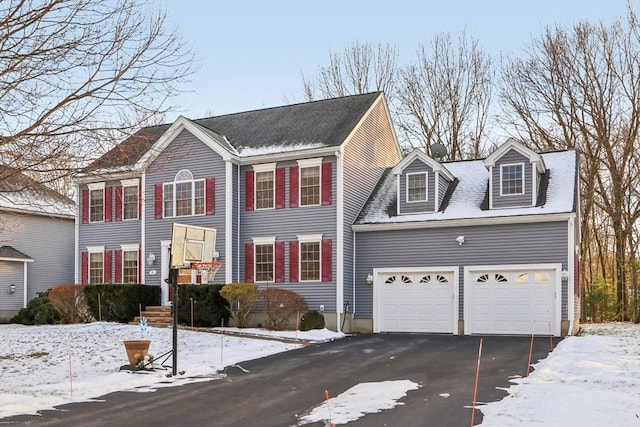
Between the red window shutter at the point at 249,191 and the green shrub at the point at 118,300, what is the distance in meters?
4.55

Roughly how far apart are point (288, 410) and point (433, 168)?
13871mm

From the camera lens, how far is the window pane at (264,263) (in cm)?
2366

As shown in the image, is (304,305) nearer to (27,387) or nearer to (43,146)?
(27,387)

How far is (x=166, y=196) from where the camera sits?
25.0m

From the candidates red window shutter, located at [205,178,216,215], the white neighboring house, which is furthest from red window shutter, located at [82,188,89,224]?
red window shutter, located at [205,178,216,215]

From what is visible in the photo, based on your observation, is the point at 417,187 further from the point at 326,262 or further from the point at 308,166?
the point at 326,262

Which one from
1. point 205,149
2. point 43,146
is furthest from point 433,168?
point 43,146

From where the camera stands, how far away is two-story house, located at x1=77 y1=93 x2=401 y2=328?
895 inches

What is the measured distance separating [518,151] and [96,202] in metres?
15.9

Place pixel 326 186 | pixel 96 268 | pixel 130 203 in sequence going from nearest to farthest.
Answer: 1. pixel 326 186
2. pixel 130 203
3. pixel 96 268

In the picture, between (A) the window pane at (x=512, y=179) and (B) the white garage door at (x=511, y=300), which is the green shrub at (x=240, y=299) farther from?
(A) the window pane at (x=512, y=179)

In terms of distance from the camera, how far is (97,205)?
2678 centimetres

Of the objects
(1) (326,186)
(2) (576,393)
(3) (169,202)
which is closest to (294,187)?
(1) (326,186)

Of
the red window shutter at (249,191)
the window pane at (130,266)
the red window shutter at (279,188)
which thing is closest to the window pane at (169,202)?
the window pane at (130,266)
